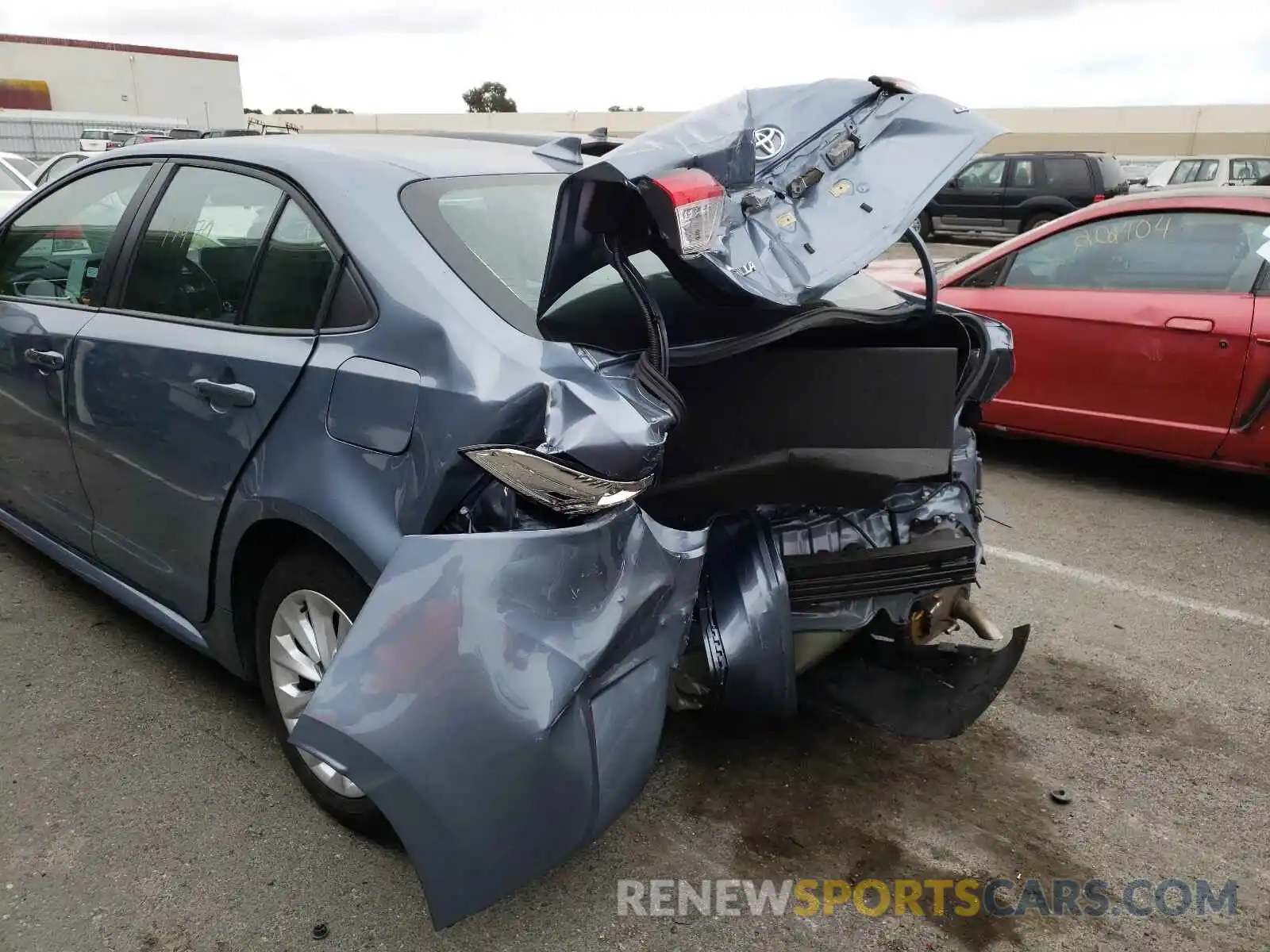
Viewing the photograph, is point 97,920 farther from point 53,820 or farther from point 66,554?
point 66,554

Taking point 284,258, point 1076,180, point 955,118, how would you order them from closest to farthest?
point 955,118 → point 284,258 → point 1076,180

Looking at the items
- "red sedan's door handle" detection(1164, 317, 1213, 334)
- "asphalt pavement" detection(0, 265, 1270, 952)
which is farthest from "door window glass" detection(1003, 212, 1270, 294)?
"asphalt pavement" detection(0, 265, 1270, 952)

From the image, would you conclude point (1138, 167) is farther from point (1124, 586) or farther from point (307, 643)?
point (307, 643)

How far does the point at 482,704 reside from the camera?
1.89m

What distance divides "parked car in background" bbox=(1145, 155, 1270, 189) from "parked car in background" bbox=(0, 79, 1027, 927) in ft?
58.5

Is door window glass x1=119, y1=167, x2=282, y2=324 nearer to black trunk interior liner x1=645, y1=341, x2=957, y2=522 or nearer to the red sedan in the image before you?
black trunk interior liner x1=645, y1=341, x2=957, y2=522

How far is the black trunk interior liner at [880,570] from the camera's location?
256cm

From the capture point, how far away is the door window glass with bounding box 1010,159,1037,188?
16.9 metres

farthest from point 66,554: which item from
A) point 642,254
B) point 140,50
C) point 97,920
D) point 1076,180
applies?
point 140,50

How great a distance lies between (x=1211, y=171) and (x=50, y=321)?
65.3ft

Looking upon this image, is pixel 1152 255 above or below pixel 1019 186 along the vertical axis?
above

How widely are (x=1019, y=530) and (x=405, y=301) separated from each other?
3551 millimetres

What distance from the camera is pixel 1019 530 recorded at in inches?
190

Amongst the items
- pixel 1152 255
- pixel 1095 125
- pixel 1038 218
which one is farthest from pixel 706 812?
pixel 1095 125
